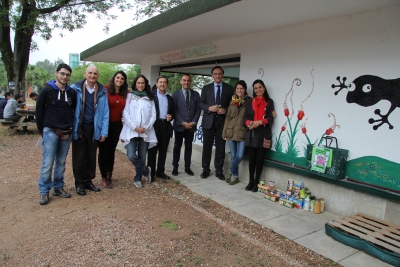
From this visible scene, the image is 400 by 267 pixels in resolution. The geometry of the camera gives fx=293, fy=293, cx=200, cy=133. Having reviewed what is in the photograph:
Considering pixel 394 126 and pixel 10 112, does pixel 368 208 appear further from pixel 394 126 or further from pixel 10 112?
pixel 10 112

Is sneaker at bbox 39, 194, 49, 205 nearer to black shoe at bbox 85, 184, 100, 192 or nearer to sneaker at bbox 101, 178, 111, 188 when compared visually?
black shoe at bbox 85, 184, 100, 192

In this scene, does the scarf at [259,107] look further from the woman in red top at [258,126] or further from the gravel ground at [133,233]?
the gravel ground at [133,233]

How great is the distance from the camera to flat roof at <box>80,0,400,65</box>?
3666mm

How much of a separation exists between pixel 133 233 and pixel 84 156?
1.68 m

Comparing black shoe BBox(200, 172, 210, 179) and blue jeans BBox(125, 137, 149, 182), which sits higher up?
blue jeans BBox(125, 137, 149, 182)

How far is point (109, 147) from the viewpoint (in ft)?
16.1

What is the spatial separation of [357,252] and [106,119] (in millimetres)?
3709

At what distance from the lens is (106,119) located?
14.7ft

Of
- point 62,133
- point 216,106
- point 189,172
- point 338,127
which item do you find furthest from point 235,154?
point 62,133

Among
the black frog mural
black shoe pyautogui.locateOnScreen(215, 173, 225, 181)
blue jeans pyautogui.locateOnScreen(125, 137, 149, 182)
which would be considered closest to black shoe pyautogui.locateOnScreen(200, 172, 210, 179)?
black shoe pyautogui.locateOnScreen(215, 173, 225, 181)

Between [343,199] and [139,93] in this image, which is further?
[139,93]

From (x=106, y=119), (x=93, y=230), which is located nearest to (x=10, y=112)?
(x=106, y=119)

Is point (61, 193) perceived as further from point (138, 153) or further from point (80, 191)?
point (138, 153)

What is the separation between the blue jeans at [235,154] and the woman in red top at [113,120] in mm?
2012
